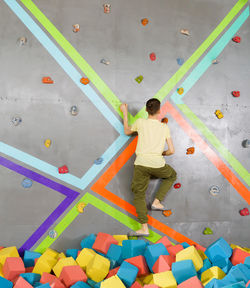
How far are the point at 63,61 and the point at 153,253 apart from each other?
182 centimetres

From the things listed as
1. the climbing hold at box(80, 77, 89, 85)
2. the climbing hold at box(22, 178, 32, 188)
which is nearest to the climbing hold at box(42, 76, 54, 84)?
the climbing hold at box(80, 77, 89, 85)

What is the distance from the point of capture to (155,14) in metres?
3.15

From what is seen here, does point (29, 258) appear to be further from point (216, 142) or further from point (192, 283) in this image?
point (216, 142)

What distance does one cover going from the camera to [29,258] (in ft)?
8.57

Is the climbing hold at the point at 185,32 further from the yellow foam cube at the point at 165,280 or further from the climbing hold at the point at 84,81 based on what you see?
the yellow foam cube at the point at 165,280

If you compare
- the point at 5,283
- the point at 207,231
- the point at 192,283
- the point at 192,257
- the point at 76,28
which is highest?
the point at 76,28

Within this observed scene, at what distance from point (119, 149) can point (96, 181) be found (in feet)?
1.19

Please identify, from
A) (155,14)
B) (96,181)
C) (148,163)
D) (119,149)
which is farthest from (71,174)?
(155,14)

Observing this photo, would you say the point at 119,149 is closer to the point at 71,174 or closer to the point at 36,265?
the point at 71,174

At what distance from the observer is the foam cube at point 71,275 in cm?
216

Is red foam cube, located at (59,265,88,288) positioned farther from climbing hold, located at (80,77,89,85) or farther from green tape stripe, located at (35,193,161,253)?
climbing hold, located at (80,77,89,85)

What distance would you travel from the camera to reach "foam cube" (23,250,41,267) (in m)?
2.61

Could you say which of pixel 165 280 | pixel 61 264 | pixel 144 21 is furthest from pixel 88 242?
pixel 144 21

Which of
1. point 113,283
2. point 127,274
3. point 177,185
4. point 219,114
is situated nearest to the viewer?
point 113,283
